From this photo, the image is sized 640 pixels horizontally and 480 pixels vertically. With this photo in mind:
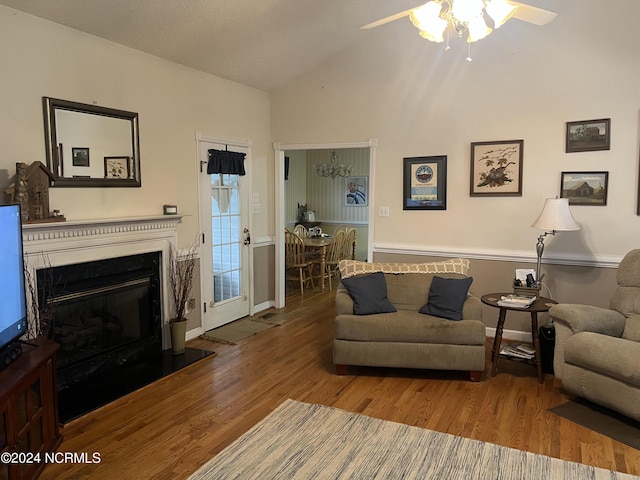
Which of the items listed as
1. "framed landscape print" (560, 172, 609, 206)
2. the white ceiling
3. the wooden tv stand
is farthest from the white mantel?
"framed landscape print" (560, 172, 609, 206)

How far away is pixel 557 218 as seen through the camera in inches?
150

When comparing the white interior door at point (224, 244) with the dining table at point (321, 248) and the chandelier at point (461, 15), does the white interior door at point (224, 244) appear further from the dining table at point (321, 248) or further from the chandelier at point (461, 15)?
the chandelier at point (461, 15)

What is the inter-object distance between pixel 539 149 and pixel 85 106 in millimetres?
3906

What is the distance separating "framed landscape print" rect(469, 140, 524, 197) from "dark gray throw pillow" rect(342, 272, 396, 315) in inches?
59.1

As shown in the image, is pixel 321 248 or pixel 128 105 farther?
pixel 321 248

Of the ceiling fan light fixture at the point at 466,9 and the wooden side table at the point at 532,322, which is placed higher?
the ceiling fan light fixture at the point at 466,9

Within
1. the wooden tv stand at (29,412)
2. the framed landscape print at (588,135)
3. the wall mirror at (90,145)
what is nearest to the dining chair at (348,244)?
the framed landscape print at (588,135)

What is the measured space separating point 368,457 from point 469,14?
2454mm

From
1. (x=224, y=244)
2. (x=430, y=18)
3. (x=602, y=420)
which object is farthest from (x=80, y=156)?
(x=602, y=420)

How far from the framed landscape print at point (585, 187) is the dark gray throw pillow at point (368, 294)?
189cm

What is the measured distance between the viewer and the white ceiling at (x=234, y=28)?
337 cm

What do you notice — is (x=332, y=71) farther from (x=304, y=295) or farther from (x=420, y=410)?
(x=420, y=410)

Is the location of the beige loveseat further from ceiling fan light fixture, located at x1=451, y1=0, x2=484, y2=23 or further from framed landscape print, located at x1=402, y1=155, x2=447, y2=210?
ceiling fan light fixture, located at x1=451, y1=0, x2=484, y2=23

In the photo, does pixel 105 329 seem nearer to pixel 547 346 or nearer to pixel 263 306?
pixel 263 306
